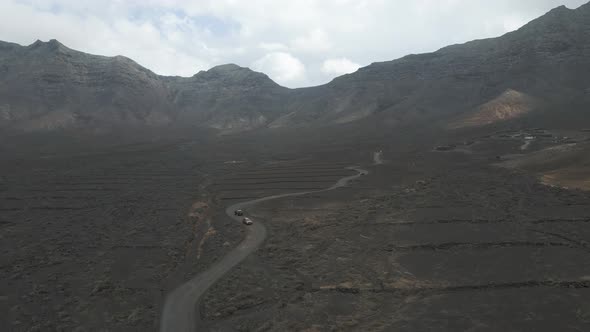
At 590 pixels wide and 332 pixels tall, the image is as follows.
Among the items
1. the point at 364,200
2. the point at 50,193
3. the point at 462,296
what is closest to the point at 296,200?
the point at 364,200

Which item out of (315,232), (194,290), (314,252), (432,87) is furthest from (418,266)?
(432,87)

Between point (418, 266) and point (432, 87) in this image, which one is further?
point (432, 87)

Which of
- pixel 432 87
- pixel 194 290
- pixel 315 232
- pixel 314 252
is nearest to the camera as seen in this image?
pixel 194 290

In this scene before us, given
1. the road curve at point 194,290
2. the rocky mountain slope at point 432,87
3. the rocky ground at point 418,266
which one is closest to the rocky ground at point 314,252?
the rocky ground at point 418,266

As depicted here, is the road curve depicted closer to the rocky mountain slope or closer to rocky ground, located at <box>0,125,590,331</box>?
rocky ground, located at <box>0,125,590,331</box>

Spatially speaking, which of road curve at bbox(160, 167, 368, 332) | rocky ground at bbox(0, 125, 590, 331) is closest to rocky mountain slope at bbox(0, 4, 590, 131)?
rocky ground at bbox(0, 125, 590, 331)

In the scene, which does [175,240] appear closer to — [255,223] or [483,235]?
[255,223]

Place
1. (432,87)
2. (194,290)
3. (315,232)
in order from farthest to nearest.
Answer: (432,87) < (315,232) < (194,290)

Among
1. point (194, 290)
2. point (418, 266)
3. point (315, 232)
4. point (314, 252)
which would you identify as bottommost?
point (418, 266)

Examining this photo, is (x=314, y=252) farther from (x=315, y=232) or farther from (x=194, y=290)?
(x=194, y=290)

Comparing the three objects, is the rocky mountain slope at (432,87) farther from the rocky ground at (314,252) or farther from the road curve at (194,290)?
the road curve at (194,290)
